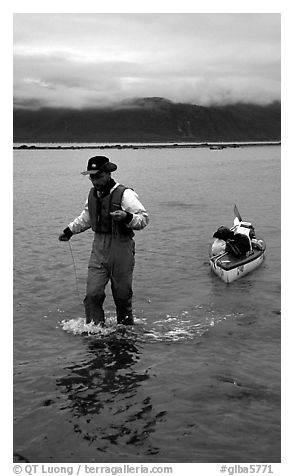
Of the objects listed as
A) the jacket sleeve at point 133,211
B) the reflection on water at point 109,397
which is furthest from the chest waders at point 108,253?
the reflection on water at point 109,397

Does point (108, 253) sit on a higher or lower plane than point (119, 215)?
lower

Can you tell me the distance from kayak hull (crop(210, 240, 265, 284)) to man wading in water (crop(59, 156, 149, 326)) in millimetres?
5857

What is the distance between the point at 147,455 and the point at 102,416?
3.67 ft

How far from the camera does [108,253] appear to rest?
34.2 ft

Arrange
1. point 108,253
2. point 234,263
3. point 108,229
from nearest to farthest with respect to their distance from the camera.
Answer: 1. point 108,229
2. point 108,253
3. point 234,263

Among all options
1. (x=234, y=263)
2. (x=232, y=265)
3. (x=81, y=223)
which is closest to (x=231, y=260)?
(x=234, y=263)

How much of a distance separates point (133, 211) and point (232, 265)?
23.2 feet

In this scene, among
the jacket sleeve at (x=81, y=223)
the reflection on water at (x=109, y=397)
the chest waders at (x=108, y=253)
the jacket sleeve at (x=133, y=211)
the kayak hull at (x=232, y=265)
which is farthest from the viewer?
the kayak hull at (x=232, y=265)

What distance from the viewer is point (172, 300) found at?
14.0 meters

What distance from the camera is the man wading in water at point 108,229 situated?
10.1 m

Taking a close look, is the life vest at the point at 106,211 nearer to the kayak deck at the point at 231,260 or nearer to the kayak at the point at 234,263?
the kayak at the point at 234,263

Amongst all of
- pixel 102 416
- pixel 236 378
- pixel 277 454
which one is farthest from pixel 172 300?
pixel 277 454

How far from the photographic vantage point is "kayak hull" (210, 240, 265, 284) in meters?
16.2

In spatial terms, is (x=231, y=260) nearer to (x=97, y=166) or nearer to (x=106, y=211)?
(x=106, y=211)
